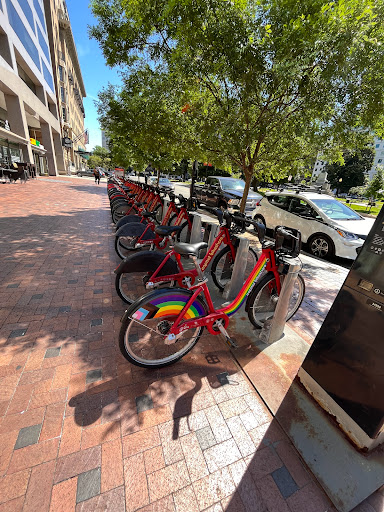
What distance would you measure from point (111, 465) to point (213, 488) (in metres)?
0.70

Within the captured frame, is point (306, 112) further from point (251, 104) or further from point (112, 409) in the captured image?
point (112, 409)

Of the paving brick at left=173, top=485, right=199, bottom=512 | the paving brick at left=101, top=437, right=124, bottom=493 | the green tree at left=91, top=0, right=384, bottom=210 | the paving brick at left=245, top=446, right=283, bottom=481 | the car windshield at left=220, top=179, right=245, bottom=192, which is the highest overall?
the green tree at left=91, top=0, right=384, bottom=210

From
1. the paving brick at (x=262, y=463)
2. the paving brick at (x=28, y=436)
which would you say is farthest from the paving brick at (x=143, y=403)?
the paving brick at (x=262, y=463)

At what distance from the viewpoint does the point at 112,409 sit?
1896 millimetres

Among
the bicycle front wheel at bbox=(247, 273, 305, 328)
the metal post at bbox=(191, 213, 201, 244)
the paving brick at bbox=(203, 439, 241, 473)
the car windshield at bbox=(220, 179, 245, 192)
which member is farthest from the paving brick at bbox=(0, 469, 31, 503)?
the car windshield at bbox=(220, 179, 245, 192)

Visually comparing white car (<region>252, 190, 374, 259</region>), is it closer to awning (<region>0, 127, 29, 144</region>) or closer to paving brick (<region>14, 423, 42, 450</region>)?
paving brick (<region>14, 423, 42, 450</region>)

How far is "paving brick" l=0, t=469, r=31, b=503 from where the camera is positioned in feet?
4.51

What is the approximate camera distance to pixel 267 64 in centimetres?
408

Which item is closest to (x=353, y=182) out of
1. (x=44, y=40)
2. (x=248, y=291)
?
(x=44, y=40)

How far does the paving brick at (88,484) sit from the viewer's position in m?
1.41

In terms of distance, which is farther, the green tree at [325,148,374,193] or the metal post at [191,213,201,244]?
the green tree at [325,148,374,193]

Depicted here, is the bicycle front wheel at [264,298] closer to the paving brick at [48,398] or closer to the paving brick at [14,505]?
the paving brick at [48,398]

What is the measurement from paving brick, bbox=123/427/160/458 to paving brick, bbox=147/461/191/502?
18cm

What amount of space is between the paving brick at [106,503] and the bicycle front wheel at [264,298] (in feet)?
6.60
